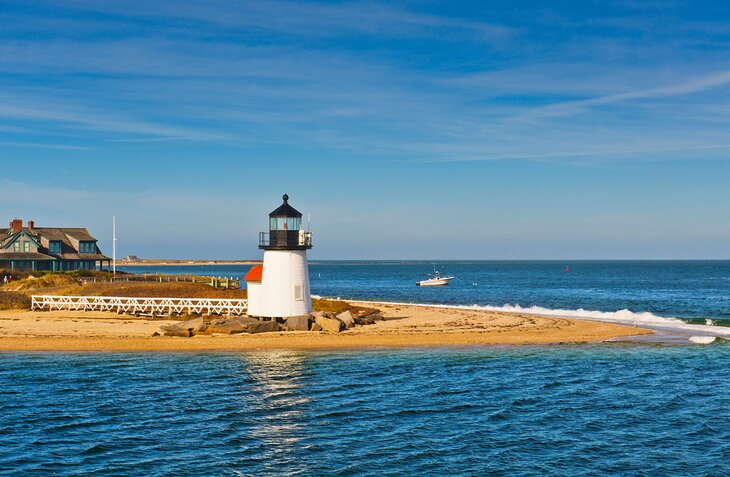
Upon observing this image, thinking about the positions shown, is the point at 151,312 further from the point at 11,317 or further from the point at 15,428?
the point at 15,428

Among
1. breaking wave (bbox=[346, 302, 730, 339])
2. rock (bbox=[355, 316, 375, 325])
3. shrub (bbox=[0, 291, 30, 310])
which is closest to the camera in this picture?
breaking wave (bbox=[346, 302, 730, 339])

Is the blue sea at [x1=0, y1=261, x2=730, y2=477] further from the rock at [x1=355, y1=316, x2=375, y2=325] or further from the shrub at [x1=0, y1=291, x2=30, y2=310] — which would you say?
the shrub at [x1=0, y1=291, x2=30, y2=310]

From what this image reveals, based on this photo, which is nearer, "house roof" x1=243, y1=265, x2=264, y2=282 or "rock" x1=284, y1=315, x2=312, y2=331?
"rock" x1=284, y1=315, x2=312, y2=331

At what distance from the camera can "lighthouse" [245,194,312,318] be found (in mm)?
38625

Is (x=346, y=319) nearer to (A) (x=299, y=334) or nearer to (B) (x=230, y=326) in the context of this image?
(A) (x=299, y=334)

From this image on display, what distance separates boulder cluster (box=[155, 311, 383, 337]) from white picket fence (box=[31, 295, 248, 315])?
6.50m

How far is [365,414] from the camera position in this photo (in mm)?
21078

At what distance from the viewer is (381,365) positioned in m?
29.2

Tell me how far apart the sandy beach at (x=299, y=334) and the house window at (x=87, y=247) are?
3699 cm

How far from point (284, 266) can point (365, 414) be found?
18649 mm

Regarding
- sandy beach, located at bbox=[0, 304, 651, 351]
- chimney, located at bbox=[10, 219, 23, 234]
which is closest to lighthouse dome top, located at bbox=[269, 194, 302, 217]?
sandy beach, located at bbox=[0, 304, 651, 351]

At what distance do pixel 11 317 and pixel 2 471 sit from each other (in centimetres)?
3398

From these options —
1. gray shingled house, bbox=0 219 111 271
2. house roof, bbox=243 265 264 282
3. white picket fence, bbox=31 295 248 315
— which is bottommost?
white picket fence, bbox=31 295 248 315

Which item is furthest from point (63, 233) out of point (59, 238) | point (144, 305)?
point (144, 305)
